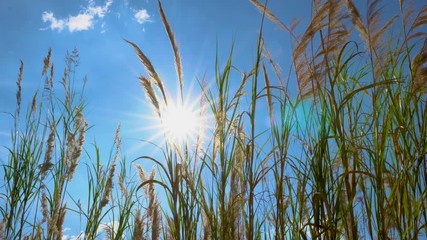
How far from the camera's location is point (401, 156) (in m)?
2.36

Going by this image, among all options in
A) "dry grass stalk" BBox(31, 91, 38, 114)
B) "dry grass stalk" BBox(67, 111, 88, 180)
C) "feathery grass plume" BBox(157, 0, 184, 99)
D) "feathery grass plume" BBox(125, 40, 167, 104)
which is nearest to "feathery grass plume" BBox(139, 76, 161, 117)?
"feathery grass plume" BBox(125, 40, 167, 104)

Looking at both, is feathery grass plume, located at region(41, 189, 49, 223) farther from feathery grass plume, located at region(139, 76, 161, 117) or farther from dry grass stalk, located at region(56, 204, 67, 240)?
feathery grass plume, located at region(139, 76, 161, 117)

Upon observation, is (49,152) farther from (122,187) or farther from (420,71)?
(420,71)

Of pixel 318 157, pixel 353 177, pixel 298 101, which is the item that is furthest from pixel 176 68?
pixel 353 177

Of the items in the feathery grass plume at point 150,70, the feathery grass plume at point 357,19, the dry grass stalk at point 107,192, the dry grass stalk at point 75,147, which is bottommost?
the dry grass stalk at point 107,192

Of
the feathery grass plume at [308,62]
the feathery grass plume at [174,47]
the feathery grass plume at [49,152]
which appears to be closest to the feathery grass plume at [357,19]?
the feathery grass plume at [308,62]

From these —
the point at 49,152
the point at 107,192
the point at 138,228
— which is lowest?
the point at 138,228

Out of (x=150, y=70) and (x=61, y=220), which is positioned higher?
(x=150, y=70)

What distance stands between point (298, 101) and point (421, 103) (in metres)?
0.73

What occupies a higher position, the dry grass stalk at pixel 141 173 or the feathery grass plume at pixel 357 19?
the feathery grass plume at pixel 357 19

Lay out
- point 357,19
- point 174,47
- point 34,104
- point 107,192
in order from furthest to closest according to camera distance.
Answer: point 34,104
point 107,192
point 357,19
point 174,47

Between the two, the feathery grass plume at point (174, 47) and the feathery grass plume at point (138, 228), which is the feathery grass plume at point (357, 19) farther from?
the feathery grass plume at point (138, 228)

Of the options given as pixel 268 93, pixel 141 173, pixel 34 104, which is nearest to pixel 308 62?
→ pixel 268 93

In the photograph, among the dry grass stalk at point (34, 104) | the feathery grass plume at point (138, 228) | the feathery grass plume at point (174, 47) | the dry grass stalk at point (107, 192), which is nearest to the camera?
the feathery grass plume at point (174, 47)
